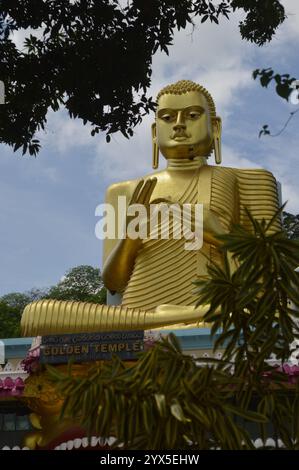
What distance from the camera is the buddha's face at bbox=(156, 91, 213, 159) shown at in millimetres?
8297

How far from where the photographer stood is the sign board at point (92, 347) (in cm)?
602

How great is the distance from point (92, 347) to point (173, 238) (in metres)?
1.97

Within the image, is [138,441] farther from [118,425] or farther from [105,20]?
[105,20]

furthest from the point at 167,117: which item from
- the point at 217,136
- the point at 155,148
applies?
the point at 217,136

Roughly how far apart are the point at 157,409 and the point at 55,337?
11.8 feet

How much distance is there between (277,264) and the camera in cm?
280

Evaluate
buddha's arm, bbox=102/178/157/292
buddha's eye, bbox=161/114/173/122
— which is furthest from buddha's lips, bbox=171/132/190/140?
buddha's arm, bbox=102/178/157/292

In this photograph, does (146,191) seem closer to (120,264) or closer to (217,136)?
(120,264)

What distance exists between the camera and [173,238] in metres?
7.74

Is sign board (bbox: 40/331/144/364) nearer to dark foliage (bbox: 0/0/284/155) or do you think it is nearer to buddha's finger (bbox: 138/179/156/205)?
buddha's finger (bbox: 138/179/156/205)

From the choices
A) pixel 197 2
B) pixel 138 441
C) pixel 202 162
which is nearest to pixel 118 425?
pixel 138 441

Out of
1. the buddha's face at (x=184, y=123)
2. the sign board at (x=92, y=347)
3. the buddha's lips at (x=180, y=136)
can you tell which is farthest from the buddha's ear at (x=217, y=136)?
the sign board at (x=92, y=347)

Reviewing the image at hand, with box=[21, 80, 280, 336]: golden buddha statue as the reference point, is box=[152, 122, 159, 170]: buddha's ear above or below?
above

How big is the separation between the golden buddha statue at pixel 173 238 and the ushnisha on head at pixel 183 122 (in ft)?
0.03
